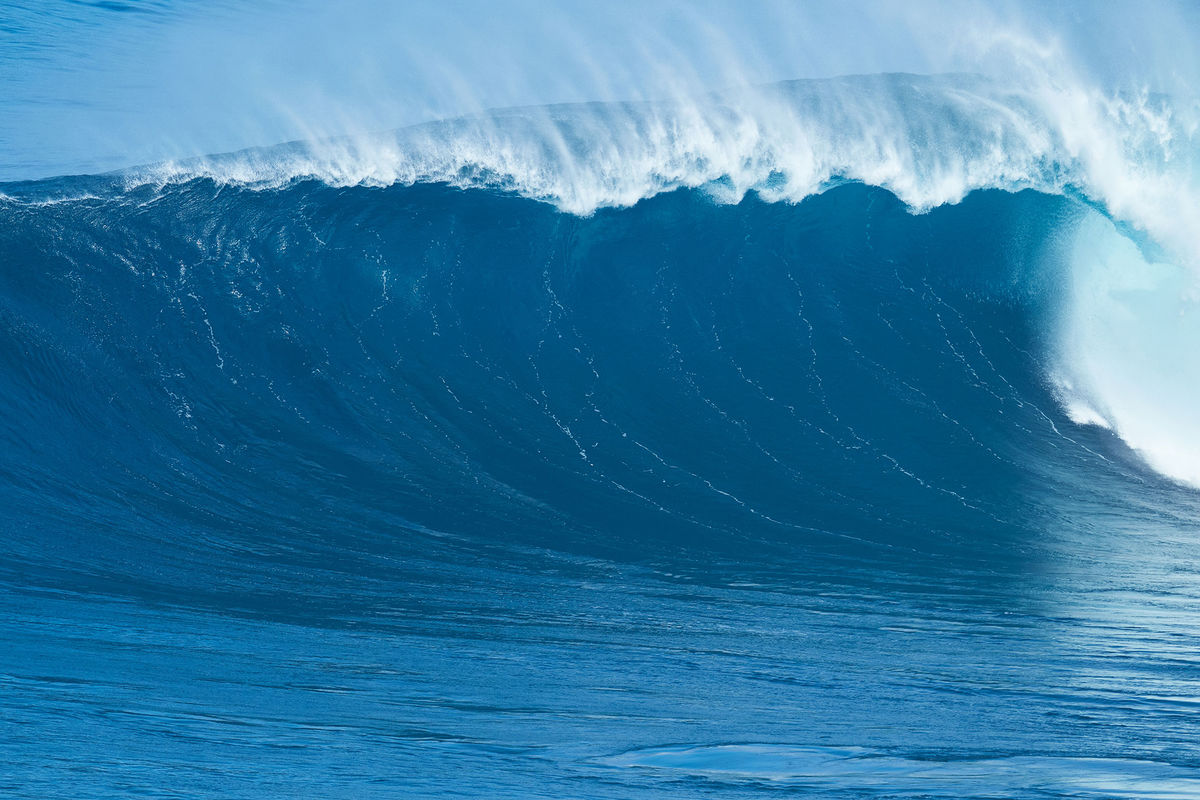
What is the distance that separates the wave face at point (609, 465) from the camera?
4121 mm

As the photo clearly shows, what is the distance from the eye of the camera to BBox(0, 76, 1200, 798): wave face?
13.5 feet

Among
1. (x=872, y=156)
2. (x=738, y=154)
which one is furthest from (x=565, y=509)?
(x=872, y=156)

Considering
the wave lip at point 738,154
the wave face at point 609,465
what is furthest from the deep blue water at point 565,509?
the wave lip at point 738,154

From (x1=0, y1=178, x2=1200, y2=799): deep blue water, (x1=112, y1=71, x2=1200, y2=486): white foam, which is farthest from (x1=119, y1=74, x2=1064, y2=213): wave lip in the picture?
(x1=0, y1=178, x2=1200, y2=799): deep blue water

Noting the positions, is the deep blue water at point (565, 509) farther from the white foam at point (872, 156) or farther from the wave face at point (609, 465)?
the white foam at point (872, 156)

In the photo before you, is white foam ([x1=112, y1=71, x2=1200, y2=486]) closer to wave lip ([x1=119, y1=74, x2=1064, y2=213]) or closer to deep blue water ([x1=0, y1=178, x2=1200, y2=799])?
wave lip ([x1=119, y1=74, x2=1064, y2=213])

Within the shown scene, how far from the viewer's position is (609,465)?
22.4ft

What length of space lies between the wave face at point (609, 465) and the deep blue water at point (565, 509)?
0.03 metres

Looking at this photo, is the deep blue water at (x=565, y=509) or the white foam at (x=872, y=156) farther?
the white foam at (x=872, y=156)

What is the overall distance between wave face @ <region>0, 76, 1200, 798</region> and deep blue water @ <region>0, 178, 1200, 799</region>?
3 cm

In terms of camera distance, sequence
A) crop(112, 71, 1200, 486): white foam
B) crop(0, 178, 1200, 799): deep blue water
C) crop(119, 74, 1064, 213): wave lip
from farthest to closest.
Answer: crop(119, 74, 1064, 213): wave lip < crop(112, 71, 1200, 486): white foam < crop(0, 178, 1200, 799): deep blue water

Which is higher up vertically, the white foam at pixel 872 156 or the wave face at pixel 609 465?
the white foam at pixel 872 156

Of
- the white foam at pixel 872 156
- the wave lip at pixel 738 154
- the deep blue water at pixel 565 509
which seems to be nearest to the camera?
the deep blue water at pixel 565 509

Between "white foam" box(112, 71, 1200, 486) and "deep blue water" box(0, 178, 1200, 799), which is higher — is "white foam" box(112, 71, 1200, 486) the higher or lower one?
the higher one
